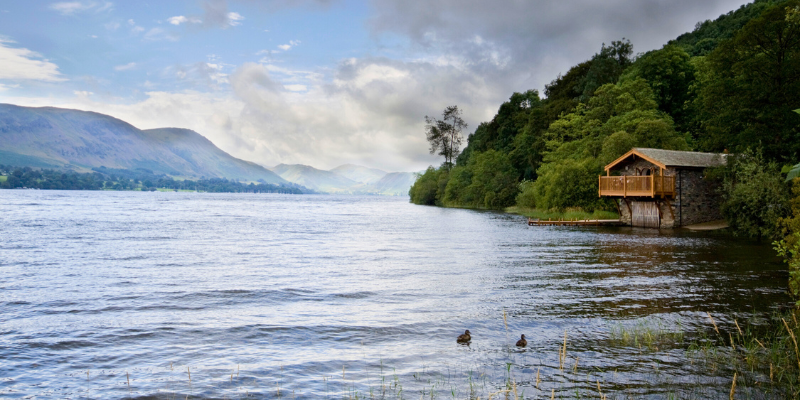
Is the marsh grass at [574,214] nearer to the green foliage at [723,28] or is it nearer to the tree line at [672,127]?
the tree line at [672,127]

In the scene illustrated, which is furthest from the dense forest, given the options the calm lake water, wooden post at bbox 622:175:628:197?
the calm lake water

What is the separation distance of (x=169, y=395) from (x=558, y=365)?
697cm

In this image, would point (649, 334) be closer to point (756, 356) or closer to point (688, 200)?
point (756, 356)

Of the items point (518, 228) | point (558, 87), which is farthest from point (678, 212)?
point (558, 87)

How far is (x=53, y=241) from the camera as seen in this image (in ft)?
117

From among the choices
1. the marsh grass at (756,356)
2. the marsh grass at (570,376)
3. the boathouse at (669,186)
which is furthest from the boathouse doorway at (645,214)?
the marsh grass at (570,376)

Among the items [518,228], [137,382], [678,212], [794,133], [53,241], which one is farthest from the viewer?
[518,228]

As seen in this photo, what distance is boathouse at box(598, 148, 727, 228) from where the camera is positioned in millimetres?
43750

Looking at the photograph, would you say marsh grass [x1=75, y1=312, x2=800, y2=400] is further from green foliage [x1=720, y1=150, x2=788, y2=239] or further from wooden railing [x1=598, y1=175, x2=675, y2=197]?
wooden railing [x1=598, y1=175, x2=675, y2=197]

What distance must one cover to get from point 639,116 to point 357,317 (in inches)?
2138

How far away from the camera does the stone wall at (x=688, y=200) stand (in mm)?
44219

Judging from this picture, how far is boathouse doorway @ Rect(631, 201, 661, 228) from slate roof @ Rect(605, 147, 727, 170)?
450 centimetres

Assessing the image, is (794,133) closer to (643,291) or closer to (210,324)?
(643,291)

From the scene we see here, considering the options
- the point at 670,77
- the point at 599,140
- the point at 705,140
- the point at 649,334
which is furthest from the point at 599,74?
the point at 649,334
